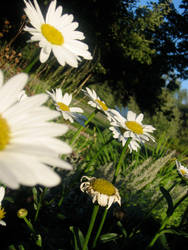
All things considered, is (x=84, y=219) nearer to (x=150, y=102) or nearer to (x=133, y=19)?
(x=133, y=19)

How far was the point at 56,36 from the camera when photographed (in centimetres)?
102

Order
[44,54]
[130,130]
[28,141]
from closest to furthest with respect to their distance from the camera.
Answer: [28,141]
[44,54]
[130,130]

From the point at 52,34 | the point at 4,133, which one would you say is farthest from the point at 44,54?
the point at 4,133

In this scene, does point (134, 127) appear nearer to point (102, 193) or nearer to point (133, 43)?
point (102, 193)

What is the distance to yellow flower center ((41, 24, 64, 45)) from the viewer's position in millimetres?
979

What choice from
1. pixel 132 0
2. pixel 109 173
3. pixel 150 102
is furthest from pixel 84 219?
pixel 150 102

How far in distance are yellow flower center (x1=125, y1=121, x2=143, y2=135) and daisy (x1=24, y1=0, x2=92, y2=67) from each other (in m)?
0.68

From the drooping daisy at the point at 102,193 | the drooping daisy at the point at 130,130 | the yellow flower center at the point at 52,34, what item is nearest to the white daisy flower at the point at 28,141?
the yellow flower center at the point at 52,34

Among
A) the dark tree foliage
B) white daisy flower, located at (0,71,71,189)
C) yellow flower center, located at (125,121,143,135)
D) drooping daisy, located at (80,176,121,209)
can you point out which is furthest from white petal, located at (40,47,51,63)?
the dark tree foliage

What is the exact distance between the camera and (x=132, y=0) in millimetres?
14539

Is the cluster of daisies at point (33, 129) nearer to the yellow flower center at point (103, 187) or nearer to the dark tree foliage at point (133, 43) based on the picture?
the yellow flower center at point (103, 187)

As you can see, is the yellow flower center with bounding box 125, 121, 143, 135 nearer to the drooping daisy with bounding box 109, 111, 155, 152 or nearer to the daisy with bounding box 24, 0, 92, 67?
the drooping daisy with bounding box 109, 111, 155, 152

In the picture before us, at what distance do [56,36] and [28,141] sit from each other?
62 cm

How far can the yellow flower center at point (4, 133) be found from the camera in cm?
57
